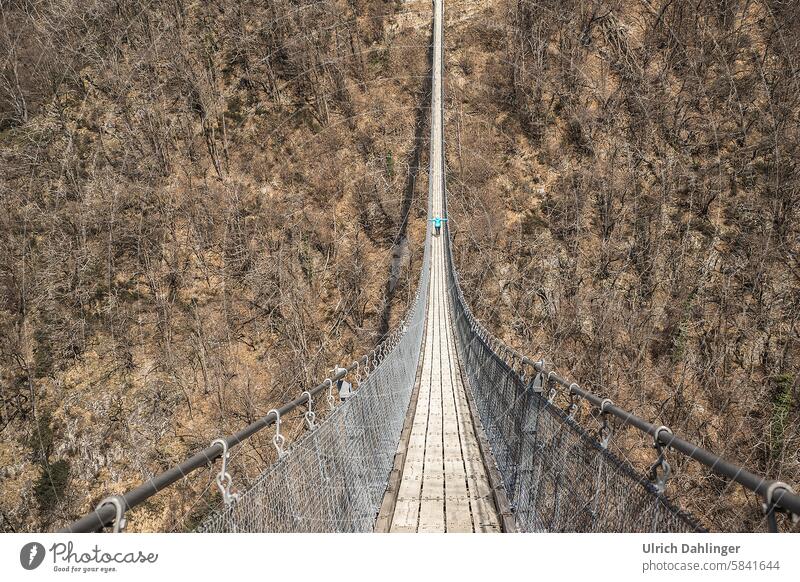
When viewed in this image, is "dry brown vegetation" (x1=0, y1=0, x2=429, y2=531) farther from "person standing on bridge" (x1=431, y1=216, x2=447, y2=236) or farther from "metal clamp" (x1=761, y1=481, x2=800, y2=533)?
"metal clamp" (x1=761, y1=481, x2=800, y2=533)

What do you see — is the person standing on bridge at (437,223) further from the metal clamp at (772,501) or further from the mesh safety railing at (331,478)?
the metal clamp at (772,501)

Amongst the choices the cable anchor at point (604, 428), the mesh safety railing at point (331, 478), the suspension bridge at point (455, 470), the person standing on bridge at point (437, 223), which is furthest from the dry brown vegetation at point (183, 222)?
the cable anchor at point (604, 428)

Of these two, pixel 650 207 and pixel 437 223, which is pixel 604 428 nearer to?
pixel 437 223

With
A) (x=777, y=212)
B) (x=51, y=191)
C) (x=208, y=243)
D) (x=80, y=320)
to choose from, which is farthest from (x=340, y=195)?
(x=777, y=212)

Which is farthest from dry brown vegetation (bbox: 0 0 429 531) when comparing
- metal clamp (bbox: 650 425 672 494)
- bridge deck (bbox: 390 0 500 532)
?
metal clamp (bbox: 650 425 672 494)

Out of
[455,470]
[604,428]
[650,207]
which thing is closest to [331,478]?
[604,428]
